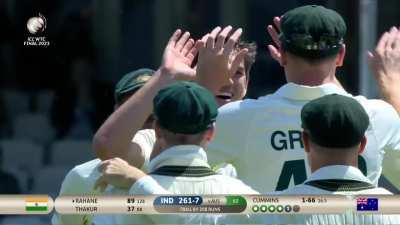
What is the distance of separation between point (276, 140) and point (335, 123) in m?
0.31

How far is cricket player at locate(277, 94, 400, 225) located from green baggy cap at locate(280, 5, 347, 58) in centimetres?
25

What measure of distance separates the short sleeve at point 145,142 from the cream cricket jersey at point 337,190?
521 millimetres

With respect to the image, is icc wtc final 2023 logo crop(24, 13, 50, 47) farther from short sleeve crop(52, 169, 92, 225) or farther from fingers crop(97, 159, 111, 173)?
fingers crop(97, 159, 111, 173)

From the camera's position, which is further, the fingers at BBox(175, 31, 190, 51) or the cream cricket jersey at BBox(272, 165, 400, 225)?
the fingers at BBox(175, 31, 190, 51)

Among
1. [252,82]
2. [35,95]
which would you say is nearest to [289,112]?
[252,82]

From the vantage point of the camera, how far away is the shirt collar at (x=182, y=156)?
7.84 ft

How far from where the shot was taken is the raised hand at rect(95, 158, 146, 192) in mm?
2465

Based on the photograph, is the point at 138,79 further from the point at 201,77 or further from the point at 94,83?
the point at 94,83

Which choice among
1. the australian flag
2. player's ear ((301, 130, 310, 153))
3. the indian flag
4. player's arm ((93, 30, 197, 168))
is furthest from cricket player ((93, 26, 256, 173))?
the australian flag

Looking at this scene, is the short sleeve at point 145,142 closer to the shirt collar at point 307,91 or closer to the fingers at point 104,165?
the fingers at point 104,165

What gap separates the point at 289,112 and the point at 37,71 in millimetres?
3095

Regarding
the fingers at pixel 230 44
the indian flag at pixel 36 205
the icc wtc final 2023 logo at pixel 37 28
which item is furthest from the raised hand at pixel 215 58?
the icc wtc final 2023 logo at pixel 37 28

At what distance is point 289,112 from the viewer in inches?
104

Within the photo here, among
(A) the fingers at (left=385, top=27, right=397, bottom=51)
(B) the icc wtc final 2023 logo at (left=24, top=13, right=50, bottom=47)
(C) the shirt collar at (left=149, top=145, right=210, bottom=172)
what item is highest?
(A) the fingers at (left=385, top=27, right=397, bottom=51)
